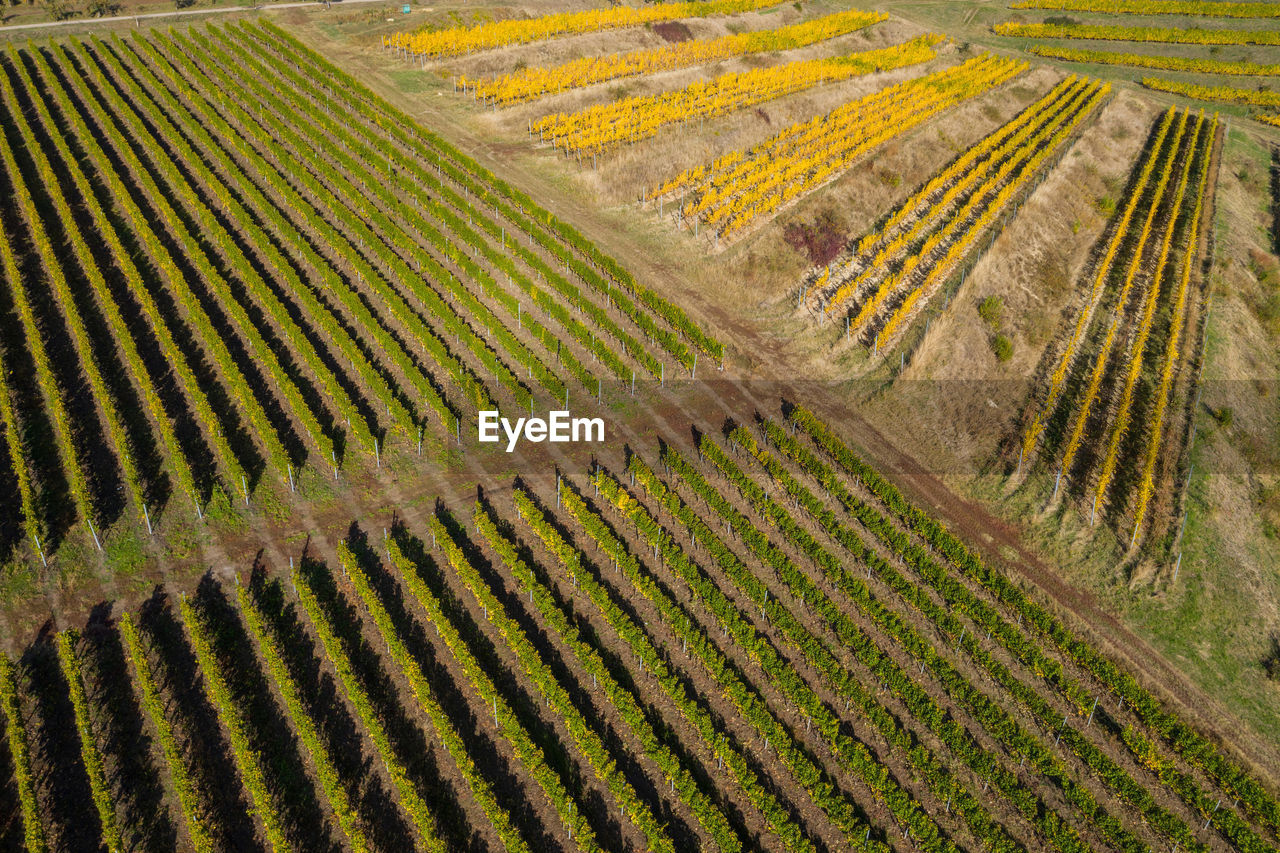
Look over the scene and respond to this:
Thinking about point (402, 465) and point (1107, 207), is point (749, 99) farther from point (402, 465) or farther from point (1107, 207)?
point (402, 465)

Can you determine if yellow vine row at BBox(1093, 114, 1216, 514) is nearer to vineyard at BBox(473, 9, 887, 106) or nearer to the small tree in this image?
the small tree

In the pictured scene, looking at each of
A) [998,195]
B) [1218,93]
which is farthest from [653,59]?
[1218,93]

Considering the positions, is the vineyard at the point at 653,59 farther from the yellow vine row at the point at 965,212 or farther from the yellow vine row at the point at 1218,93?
the yellow vine row at the point at 1218,93

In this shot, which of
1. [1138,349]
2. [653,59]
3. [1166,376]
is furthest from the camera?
[653,59]

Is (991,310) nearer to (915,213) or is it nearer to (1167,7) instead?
(915,213)

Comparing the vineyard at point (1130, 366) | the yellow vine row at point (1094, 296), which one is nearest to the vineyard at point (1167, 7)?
the yellow vine row at point (1094, 296)

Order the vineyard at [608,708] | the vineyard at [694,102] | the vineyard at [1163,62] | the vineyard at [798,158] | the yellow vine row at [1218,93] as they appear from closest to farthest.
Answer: the vineyard at [608,708] < the vineyard at [798,158] < the vineyard at [694,102] < the yellow vine row at [1218,93] < the vineyard at [1163,62]
